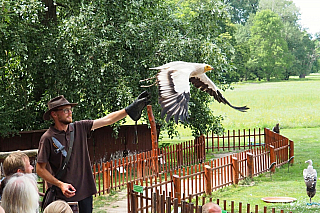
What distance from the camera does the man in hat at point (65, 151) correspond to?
481 centimetres

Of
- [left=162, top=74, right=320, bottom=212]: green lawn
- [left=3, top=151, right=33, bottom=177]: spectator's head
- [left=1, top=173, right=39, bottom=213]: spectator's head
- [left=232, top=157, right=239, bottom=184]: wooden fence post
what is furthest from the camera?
[left=232, top=157, right=239, bottom=184]: wooden fence post

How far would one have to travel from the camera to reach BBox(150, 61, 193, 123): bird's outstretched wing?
225 inches

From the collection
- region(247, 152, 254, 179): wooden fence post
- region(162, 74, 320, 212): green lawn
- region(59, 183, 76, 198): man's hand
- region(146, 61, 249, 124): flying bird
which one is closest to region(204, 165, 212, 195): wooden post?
region(162, 74, 320, 212): green lawn

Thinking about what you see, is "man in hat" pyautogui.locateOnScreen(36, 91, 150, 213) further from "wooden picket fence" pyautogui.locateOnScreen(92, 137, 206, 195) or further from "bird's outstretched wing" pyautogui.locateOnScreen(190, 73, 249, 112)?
"wooden picket fence" pyautogui.locateOnScreen(92, 137, 206, 195)

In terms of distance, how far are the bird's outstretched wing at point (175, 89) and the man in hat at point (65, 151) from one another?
2.31 feet

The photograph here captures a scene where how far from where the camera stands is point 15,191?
12.4 ft

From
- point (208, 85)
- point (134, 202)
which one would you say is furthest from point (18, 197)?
point (208, 85)

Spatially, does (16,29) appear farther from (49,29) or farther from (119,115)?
(119,115)

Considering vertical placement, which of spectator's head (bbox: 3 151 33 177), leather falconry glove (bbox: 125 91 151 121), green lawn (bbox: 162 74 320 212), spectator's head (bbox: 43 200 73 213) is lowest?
green lawn (bbox: 162 74 320 212)

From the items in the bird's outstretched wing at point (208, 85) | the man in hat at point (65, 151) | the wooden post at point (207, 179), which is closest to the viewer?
the man in hat at point (65, 151)

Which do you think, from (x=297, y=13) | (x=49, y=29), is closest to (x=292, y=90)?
(x=297, y=13)

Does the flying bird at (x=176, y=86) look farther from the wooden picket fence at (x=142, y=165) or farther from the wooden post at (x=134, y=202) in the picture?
the wooden picket fence at (x=142, y=165)

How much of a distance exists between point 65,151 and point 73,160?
0.14m

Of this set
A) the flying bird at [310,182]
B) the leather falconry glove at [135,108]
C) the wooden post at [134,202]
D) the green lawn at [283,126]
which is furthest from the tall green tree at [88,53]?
the leather falconry glove at [135,108]
